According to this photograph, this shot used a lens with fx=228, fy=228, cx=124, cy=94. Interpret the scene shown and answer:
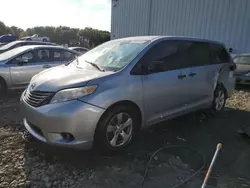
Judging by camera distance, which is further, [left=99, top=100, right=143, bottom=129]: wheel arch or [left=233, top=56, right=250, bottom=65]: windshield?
[left=233, top=56, right=250, bottom=65]: windshield

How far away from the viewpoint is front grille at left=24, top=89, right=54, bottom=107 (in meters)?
2.73

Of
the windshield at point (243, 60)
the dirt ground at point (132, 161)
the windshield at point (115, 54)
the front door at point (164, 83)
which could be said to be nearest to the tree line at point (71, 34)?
the windshield at point (243, 60)

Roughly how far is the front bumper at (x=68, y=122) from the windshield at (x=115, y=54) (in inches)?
30.5

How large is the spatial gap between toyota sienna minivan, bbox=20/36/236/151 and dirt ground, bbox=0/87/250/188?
10.9 inches

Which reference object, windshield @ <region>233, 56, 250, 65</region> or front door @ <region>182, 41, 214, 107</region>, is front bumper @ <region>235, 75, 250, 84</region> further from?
front door @ <region>182, 41, 214, 107</region>

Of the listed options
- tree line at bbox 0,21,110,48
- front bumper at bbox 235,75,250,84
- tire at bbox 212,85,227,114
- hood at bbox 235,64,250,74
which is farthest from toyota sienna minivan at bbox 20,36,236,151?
tree line at bbox 0,21,110,48

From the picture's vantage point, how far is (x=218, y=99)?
16.1 feet

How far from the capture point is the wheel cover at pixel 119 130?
115 inches

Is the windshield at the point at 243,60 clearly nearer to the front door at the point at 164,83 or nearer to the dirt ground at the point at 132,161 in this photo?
the dirt ground at the point at 132,161

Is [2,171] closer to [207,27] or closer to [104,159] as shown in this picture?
[104,159]

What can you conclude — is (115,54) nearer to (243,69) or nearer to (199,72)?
(199,72)

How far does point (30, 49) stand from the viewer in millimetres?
6109

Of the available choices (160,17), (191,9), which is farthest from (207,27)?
(160,17)

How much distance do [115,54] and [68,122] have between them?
4.66 ft
